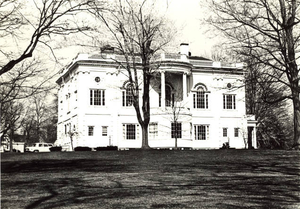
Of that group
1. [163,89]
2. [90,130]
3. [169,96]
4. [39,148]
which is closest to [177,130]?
[163,89]

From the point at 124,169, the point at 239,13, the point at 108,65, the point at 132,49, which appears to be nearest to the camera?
the point at 124,169

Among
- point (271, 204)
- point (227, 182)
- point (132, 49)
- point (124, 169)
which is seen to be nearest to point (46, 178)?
point (124, 169)

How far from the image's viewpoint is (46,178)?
15.3m

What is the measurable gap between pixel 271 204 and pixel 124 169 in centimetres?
847

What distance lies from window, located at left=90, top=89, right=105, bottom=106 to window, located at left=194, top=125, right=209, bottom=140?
11.4 metres

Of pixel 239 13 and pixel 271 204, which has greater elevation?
pixel 239 13

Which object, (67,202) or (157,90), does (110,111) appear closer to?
(157,90)

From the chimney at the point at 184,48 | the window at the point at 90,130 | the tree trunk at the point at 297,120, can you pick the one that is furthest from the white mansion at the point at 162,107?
the tree trunk at the point at 297,120

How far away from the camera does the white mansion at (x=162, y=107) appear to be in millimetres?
49281

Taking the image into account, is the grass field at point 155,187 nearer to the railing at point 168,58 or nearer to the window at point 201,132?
the railing at point 168,58

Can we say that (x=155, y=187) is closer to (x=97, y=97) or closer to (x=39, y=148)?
(x=97, y=97)

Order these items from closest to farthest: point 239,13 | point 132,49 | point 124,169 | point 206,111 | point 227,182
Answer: point 227,182, point 124,169, point 239,13, point 132,49, point 206,111

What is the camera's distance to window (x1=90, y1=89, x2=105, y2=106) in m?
49.8

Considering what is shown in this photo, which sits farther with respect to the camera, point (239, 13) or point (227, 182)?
point (239, 13)
